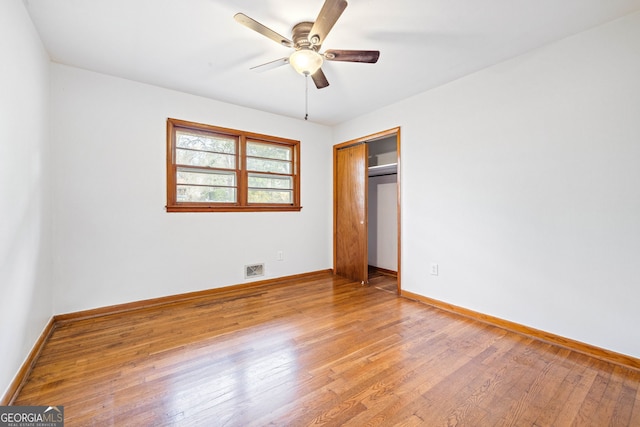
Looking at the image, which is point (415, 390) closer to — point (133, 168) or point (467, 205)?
point (467, 205)

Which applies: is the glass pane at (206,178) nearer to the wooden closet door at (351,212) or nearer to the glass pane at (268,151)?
the glass pane at (268,151)

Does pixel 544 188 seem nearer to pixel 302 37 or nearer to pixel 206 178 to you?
pixel 302 37

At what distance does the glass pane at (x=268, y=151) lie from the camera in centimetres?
376

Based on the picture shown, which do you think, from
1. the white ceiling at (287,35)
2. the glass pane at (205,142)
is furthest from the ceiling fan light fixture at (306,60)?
the glass pane at (205,142)

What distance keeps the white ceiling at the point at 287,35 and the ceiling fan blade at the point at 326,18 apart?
0.17 meters

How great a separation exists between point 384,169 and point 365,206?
2.43 ft

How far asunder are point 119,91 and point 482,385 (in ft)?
13.7

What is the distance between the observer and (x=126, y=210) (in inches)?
111

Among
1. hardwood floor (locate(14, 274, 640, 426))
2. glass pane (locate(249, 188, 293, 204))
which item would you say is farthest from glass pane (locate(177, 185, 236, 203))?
hardwood floor (locate(14, 274, 640, 426))

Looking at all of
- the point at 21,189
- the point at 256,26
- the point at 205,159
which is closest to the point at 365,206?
the point at 205,159

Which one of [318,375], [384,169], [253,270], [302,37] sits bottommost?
[318,375]

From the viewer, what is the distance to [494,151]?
8.34 ft

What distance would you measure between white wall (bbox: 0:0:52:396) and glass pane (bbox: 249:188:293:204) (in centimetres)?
208

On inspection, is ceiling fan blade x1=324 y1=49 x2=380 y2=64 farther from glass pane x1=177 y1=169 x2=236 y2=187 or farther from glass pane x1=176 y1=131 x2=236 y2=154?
glass pane x1=177 y1=169 x2=236 y2=187
